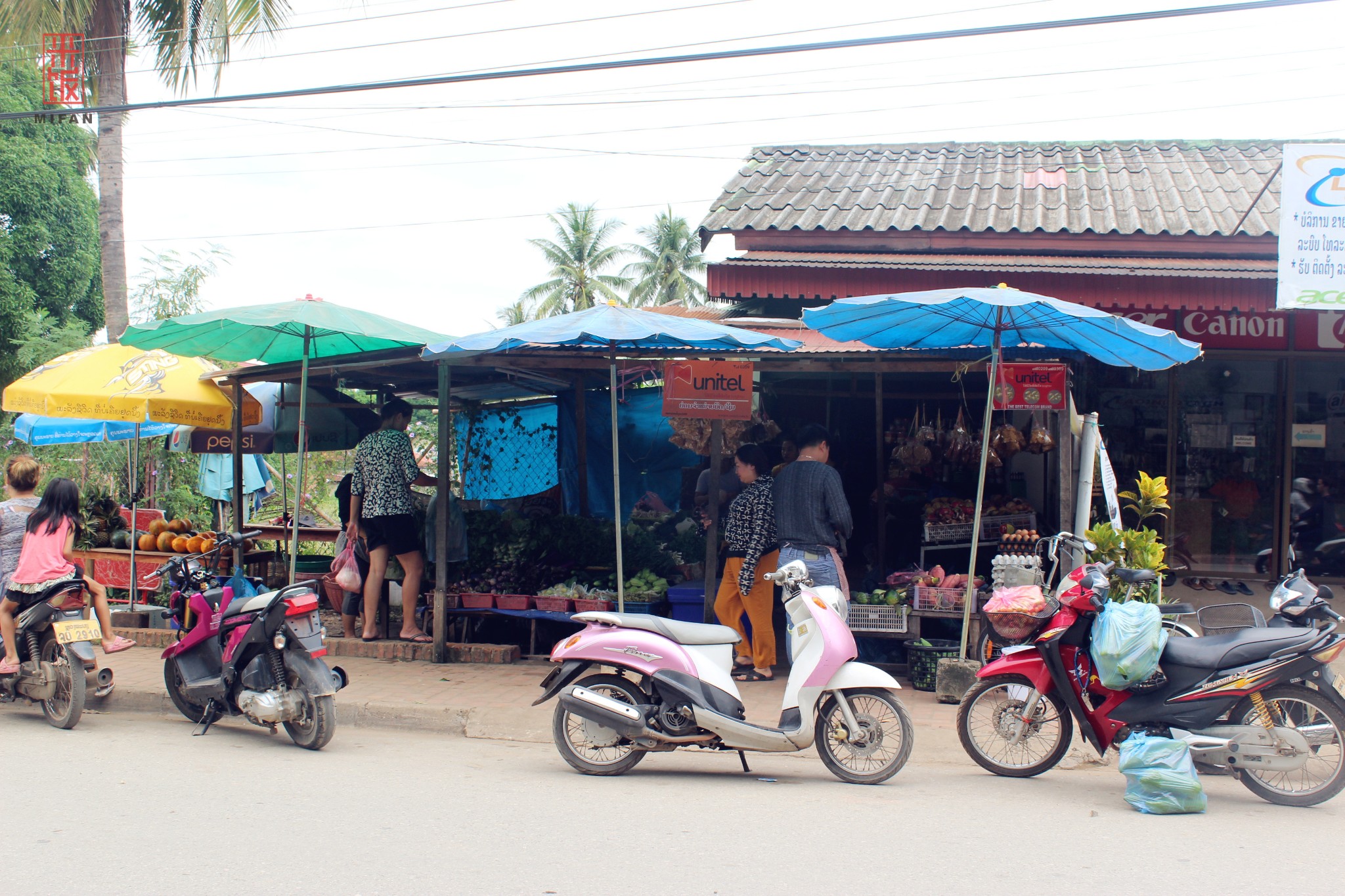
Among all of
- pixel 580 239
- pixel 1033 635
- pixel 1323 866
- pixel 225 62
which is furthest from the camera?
pixel 580 239

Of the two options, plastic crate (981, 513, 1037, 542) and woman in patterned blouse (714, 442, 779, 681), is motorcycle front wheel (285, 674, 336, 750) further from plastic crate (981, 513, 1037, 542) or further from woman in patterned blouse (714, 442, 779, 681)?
plastic crate (981, 513, 1037, 542)

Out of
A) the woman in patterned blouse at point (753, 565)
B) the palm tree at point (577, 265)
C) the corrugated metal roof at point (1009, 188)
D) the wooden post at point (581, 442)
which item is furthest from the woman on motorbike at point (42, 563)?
the palm tree at point (577, 265)

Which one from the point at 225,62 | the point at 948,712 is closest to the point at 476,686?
the point at 948,712

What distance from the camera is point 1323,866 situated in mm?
4102

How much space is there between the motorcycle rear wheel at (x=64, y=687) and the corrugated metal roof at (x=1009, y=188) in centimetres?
641

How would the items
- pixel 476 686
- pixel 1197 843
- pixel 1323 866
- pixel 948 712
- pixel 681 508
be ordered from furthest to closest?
pixel 681 508 → pixel 476 686 → pixel 948 712 → pixel 1197 843 → pixel 1323 866

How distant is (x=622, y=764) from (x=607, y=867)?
5.22ft

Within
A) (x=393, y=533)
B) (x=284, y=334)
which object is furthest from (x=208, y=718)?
(x=284, y=334)

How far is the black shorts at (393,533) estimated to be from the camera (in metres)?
8.52

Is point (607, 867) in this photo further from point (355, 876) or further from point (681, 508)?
point (681, 508)

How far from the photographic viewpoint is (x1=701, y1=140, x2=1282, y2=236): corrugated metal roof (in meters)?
9.66

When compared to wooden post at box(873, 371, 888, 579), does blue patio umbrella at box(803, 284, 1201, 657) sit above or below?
above

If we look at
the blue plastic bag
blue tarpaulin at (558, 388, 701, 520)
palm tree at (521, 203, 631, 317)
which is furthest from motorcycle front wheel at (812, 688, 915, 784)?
palm tree at (521, 203, 631, 317)

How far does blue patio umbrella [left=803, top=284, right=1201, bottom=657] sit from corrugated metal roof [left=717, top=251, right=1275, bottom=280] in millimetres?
1681
